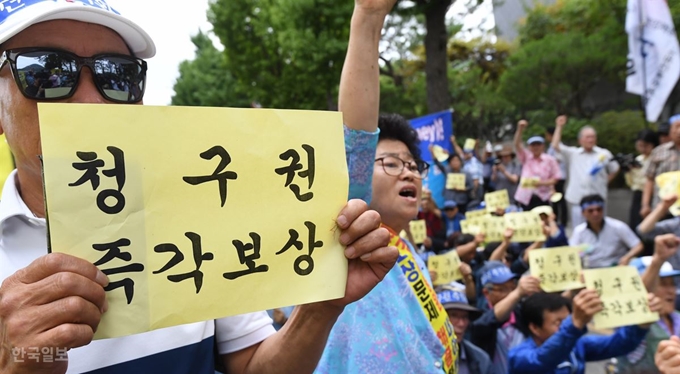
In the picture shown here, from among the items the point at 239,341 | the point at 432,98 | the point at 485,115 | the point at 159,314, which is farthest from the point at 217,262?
the point at 485,115

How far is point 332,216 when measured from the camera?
1.04m

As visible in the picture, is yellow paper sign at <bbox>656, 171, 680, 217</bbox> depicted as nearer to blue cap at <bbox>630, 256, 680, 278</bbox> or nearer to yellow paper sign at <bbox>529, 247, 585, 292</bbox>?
blue cap at <bbox>630, 256, 680, 278</bbox>

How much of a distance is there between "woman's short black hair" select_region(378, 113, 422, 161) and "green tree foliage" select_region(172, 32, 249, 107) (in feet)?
82.7

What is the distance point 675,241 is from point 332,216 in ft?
7.24

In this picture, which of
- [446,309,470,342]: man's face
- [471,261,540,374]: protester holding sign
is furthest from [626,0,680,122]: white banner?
[446,309,470,342]: man's face

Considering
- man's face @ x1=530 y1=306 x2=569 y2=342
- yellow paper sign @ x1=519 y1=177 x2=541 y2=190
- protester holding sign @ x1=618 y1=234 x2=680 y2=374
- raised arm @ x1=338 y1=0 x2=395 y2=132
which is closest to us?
raised arm @ x1=338 y1=0 x2=395 y2=132

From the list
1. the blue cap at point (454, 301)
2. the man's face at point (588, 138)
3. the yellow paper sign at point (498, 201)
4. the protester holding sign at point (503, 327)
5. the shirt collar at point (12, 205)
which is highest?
the man's face at point (588, 138)

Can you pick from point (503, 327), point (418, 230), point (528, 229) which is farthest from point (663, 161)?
point (503, 327)

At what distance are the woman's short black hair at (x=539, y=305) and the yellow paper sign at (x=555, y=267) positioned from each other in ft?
0.36

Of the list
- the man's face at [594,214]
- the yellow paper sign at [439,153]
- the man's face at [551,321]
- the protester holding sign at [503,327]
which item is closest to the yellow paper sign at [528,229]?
the man's face at [594,214]

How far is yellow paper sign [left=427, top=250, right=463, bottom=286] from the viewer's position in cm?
331

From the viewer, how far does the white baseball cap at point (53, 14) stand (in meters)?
0.95

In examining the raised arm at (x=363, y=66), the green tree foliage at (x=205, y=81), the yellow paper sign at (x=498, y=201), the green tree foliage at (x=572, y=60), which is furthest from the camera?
the green tree foliage at (x=205, y=81)

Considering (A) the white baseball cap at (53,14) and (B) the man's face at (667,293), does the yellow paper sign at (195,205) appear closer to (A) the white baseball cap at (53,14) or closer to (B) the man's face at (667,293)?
(A) the white baseball cap at (53,14)
